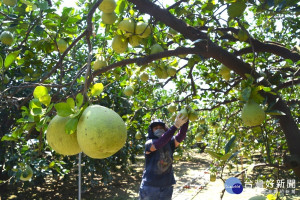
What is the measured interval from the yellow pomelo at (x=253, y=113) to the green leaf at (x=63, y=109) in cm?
109

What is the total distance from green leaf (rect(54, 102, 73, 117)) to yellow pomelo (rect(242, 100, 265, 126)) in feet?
3.56

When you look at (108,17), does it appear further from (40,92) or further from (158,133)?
(158,133)

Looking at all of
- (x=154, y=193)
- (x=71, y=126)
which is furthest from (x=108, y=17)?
(x=154, y=193)

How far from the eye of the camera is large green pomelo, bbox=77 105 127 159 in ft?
2.72

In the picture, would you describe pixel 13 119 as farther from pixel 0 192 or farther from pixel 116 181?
Result: pixel 116 181

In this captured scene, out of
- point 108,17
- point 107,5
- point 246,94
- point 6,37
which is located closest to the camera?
point 246,94

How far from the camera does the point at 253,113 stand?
152 cm

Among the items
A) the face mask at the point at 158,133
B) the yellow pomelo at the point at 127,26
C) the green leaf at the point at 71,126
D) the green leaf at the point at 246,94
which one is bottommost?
the face mask at the point at 158,133

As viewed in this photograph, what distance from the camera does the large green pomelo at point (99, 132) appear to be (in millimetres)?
829

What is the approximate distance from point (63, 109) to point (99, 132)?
0.55 ft

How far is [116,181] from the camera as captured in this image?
8.48 metres

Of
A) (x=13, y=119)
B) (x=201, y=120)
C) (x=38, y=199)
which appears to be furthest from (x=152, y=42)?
(x=38, y=199)

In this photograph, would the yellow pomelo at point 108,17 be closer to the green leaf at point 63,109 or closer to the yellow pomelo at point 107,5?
the yellow pomelo at point 107,5

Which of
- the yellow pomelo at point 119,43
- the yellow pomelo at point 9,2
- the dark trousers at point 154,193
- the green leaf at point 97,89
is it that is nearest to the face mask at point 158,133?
the dark trousers at point 154,193
